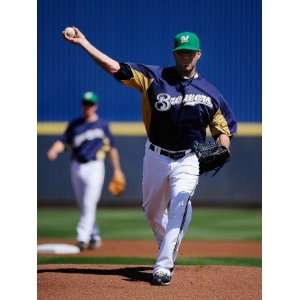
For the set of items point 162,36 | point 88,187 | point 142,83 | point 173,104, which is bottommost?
point 88,187

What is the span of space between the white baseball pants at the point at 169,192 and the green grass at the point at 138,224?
2.76 metres

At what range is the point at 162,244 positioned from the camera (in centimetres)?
434

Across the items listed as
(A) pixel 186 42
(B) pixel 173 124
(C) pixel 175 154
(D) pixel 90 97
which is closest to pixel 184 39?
(A) pixel 186 42

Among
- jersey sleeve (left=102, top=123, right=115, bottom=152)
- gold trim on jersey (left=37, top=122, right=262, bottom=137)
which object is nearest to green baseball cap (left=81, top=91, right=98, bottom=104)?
gold trim on jersey (left=37, top=122, right=262, bottom=137)

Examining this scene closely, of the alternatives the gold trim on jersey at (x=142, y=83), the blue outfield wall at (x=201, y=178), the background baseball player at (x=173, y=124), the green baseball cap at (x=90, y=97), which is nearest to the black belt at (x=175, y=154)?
the background baseball player at (x=173, y=124)

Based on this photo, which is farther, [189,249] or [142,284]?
[189,249]

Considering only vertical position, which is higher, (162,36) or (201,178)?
(162,36)

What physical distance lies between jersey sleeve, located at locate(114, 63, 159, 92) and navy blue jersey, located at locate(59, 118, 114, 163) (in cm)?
211

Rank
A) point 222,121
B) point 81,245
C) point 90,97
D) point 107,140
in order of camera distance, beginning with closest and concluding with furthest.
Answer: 1. point 222,121
2. point 90,97
3. point 81,245
4. point 107,140

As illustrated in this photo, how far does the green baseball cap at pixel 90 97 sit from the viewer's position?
18.8ft

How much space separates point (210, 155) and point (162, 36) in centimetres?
91

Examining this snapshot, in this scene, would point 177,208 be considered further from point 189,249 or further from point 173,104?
point 189,249

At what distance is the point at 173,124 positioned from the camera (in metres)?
4.40
